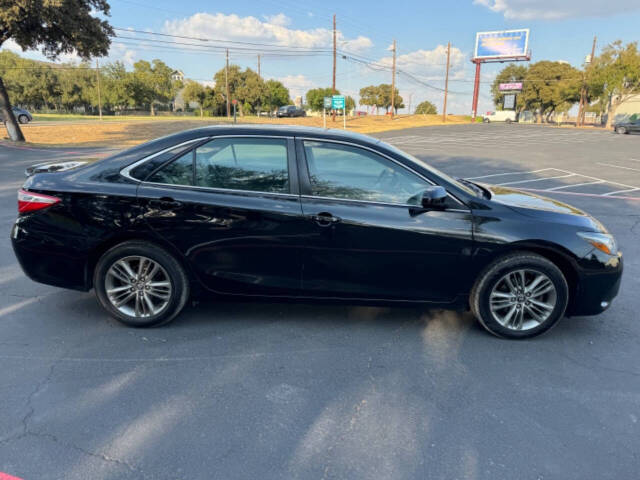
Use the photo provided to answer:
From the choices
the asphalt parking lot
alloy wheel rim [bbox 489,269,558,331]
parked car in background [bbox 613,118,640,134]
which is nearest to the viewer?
the asphalt parking lot

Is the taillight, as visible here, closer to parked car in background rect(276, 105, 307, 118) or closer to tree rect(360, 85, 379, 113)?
parked car in background rect(276, 105, 307, 118)

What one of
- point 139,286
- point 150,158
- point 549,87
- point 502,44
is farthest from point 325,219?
point 549,87

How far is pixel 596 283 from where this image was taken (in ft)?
11.8

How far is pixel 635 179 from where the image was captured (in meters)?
13.9

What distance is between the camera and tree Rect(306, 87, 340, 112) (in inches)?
4268

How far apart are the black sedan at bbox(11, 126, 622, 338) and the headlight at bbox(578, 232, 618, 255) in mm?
18

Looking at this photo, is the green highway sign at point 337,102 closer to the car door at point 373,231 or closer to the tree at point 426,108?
the car door at point 373,231

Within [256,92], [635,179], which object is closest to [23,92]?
[256,92]

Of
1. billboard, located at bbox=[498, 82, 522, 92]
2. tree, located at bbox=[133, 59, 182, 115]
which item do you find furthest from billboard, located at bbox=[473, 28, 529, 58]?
tree, located at bbox=[133, 59, 182, 115]

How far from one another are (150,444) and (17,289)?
303cm

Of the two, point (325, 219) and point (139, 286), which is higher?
point (325, 219)

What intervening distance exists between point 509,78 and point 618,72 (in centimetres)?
2972

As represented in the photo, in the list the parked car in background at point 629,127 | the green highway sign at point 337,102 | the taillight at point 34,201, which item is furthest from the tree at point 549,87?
the taillight at point 34,201

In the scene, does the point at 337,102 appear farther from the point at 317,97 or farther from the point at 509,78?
the point at 317,97
